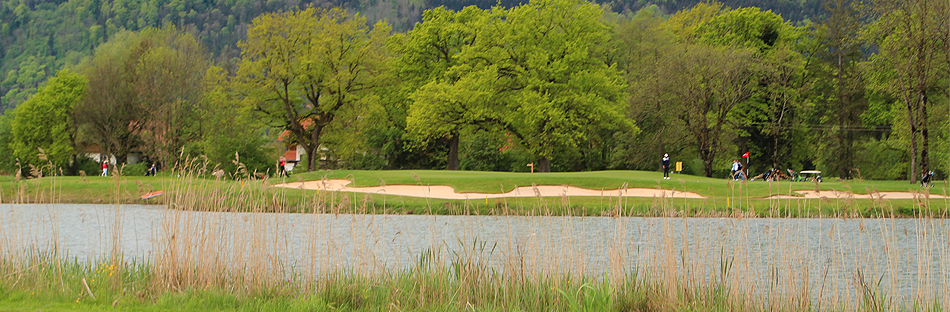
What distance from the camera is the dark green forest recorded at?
34969 millimetres

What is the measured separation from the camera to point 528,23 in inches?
1403

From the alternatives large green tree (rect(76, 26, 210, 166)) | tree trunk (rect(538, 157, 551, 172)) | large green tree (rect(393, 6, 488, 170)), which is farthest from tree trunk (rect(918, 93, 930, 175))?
large green tree (rect(76, 26, 210, 166))

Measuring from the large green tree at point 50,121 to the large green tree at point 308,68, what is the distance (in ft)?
52.6

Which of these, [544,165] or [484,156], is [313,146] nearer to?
[484,156]

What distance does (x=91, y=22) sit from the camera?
134 m

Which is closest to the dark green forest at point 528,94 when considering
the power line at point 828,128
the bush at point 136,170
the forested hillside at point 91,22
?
the power line at point 828,128

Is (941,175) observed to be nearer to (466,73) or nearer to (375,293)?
(466,73)

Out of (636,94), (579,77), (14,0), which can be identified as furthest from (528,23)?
(14,0)

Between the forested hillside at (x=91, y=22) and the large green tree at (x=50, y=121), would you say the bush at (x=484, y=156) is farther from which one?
the forested hillside at (x=91, y=22)

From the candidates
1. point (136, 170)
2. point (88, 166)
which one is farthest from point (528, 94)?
point (88, 166)

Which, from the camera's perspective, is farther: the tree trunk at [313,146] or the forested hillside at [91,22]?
the forested hillside at [91,22]

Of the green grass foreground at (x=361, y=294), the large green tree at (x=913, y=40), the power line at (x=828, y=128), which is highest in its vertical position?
the large green tree at (x=913, y=40)

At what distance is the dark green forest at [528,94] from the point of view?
3497cm

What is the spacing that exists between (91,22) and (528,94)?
417 feet
